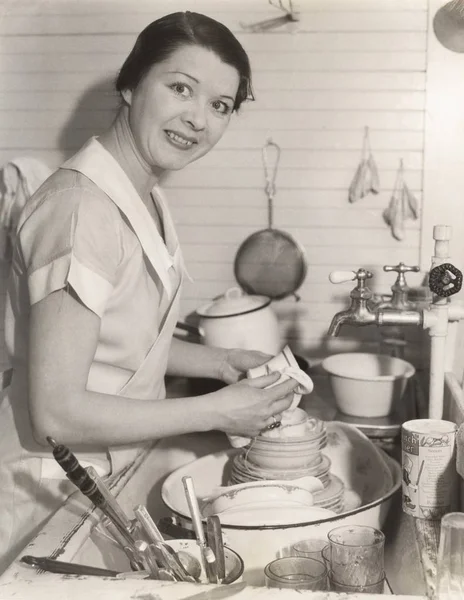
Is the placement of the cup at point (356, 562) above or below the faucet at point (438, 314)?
below

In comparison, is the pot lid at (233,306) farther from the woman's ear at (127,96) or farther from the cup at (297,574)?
the cup at (297,574)

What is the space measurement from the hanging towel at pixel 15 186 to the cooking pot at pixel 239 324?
61 cm

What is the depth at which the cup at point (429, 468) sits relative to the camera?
48.7 inches

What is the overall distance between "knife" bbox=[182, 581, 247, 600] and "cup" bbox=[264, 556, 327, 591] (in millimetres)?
95

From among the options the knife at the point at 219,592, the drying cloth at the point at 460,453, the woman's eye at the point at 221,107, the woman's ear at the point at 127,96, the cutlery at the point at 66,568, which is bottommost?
the cutlery at the point at 66,568

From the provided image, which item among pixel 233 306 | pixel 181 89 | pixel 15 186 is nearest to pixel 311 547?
pixel 181 89

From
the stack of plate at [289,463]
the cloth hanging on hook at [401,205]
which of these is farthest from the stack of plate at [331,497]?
the cloth hanging on hook at [401,205]

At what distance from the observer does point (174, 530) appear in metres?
1.23

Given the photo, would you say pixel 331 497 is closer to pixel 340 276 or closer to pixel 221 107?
pixel 340 276

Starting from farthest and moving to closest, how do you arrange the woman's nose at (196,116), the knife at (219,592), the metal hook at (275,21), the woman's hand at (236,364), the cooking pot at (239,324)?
the metal hook at (275,21) < the cooking pot at (239,324) < the woman's hand at (236,364) < the woman's nose at (196,116) < the knife at (219,592)

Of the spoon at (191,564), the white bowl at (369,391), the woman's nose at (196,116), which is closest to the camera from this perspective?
the spoon at (191,564)

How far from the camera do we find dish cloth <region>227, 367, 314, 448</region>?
141 centimetres

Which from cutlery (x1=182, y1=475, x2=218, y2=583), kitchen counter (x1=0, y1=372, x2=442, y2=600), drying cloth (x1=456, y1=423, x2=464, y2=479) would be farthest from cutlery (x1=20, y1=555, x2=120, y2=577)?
drying cloth (x1=456, y1=423, x2=464, y2=479)

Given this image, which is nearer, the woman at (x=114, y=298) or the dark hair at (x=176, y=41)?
the woman at (x=114, y=298)
